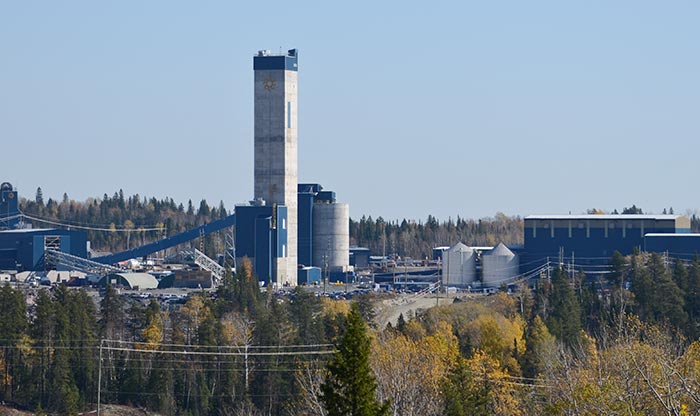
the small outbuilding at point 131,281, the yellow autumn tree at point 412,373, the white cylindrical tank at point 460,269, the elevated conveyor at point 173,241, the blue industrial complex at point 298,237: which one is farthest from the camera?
the elevated conveyor at point 173,241

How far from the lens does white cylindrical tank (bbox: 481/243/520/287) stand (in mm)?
97750

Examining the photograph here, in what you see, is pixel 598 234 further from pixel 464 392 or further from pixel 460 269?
pixel 464 392

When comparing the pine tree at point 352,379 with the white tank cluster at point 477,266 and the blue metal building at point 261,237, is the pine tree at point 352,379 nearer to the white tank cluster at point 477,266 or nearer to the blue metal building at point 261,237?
the blue metal building at point 261,237

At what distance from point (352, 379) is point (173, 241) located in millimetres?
79252

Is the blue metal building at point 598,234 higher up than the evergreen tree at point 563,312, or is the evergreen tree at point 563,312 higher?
the blue metal building at point 598,234

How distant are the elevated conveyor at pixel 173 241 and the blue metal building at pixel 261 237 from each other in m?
5.03

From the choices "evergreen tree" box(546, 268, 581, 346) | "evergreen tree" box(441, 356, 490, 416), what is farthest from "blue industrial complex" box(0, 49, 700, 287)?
"evergreen tree" box(441, 356, 490, 416)

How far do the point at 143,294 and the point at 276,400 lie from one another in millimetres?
38755

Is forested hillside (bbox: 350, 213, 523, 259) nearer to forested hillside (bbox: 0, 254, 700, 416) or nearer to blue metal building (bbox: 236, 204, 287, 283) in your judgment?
blue metal building (bbox: 236, 204, 287, 283)

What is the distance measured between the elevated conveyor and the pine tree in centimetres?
7420

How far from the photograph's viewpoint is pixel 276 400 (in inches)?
2165

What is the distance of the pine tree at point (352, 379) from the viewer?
29.3m

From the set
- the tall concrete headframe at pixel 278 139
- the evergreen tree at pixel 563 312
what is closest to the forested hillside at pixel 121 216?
the tall concrete headframe at pixel 278 139

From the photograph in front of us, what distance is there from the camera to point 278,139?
9981 cm
